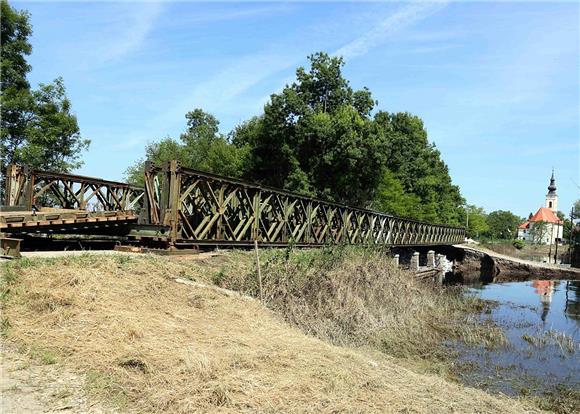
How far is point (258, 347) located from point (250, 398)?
1.67 m

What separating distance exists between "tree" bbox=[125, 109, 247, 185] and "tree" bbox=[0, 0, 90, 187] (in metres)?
11.5

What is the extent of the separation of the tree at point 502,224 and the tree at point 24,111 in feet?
444

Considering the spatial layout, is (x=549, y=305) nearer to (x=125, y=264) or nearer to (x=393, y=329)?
(x=393, y=329)

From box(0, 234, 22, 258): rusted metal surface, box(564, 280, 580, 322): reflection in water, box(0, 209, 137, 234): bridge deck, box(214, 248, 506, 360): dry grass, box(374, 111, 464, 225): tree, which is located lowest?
box(564, 280, 580, 322): reflection in water

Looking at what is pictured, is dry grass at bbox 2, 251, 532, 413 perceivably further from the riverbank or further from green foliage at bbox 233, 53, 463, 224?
the riverbank

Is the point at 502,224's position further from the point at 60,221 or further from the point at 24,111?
the point at 60,221

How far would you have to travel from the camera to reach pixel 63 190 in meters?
17.7

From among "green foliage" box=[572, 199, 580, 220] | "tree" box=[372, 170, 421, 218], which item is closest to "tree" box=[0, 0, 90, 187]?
"tree" box=[372, 170, 421, 218]

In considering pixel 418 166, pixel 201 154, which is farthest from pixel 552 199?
pixel 201 154

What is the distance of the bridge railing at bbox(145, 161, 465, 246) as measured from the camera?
523 inches

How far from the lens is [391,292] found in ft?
52.0

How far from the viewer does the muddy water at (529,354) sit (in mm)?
10658

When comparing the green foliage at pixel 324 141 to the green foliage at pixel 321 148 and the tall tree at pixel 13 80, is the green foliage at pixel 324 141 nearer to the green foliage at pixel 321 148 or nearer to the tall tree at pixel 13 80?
the green foliage at pixel 321 148

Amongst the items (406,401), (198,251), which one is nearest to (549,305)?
(198,251)
